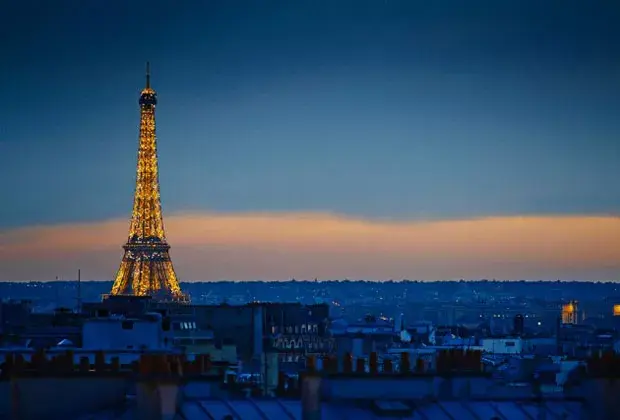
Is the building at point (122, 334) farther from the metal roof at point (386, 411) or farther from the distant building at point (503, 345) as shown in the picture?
the distant building at point (503, 345)

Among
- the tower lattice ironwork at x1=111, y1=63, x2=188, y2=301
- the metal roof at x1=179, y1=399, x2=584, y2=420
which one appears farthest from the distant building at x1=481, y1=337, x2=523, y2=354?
the metal roof at x1=179, y1=399, x2=584, y2=420

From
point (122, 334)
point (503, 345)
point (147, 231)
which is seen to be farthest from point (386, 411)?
point (147, 231)

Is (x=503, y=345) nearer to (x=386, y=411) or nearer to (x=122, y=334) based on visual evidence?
(x=122, y=334)

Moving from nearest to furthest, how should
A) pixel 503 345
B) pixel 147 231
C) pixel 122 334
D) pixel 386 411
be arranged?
pixel 386 411 → pixel 122 334 → pixel 503 345 → pixel 147 231

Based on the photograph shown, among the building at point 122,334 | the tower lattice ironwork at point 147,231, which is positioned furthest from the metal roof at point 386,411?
the tower lattice ironwork at point 147,231

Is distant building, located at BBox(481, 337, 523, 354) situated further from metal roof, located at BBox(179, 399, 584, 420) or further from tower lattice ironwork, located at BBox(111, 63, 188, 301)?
metal roof, located at BBox(179, 399, 584, 420)

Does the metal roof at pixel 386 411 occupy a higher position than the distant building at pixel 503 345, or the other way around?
the distant building at pixel 503 345

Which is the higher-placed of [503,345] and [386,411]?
[503,345]

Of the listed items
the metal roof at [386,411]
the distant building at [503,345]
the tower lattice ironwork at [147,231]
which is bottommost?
the metal roof at [386,411]
